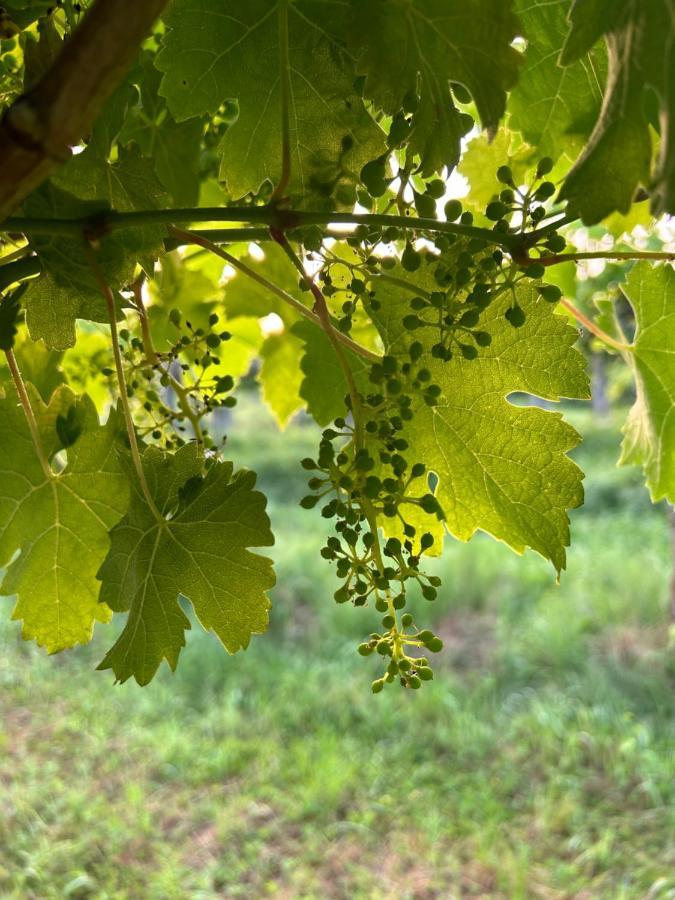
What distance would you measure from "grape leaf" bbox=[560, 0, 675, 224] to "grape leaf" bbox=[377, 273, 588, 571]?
16 cm

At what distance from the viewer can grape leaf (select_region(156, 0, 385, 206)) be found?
0.47 metres

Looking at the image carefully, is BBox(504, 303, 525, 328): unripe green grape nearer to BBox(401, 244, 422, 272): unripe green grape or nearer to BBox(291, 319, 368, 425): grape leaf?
BBox(401, 244, 422, 272): unripe green grape

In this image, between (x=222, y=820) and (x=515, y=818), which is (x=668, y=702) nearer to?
(x=515, y=818)

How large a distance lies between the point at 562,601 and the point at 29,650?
8.95 feet

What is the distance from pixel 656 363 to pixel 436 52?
12.9 inches

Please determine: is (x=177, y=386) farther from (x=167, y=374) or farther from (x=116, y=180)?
(x=116, y=180)

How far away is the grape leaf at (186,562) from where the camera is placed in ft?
1.62

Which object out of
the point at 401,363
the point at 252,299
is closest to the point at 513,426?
the point at 401,363

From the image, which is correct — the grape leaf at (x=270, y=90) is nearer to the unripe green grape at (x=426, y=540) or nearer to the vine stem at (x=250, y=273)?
the vine stem at (x=250, y=273)

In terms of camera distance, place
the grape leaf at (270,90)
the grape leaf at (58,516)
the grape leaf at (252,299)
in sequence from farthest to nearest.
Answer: the grape leaf at (252,299)
the grape leaf at (58,516)
the grape leaf at (270,90)

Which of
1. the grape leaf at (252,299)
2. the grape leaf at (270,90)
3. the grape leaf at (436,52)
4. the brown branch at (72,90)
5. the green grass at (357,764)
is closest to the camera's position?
the brown branch at (72,90)

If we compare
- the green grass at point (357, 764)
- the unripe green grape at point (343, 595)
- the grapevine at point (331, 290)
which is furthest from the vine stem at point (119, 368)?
the green grass at point (357, 764)

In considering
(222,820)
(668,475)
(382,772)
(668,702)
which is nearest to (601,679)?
(668,702)

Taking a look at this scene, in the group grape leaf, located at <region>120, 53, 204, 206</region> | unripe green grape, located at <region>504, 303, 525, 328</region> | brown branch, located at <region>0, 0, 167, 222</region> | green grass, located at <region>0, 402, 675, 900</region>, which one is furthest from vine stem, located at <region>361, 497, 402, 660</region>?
green grass, located at <region>0, 402, 675, 900</region>
